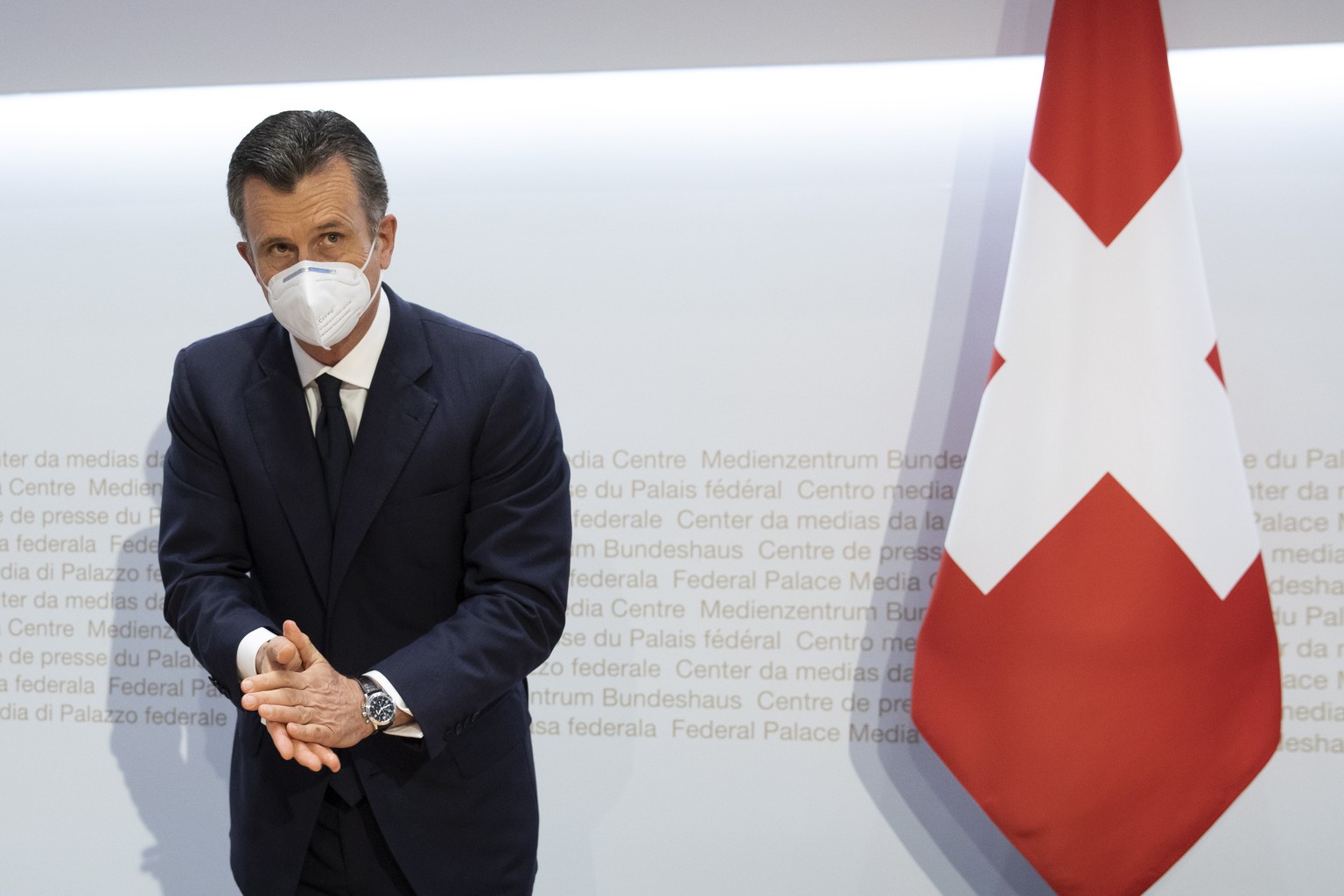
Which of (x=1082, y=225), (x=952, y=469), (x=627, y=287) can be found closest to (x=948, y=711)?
(x=952, y=469)

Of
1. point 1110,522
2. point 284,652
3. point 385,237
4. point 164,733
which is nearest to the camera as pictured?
point 284,652

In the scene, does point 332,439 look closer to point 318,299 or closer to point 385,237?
point 318,299

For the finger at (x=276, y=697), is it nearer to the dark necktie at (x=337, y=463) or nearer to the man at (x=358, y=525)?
the man at (x=358, y=525)

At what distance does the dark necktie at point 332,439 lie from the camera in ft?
5.41

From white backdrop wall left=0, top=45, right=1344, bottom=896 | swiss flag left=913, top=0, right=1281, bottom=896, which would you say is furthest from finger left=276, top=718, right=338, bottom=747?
swiss flag left=913, top=0, right=1281, bottom=896

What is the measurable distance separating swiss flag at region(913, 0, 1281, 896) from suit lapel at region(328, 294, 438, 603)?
3.72 ft

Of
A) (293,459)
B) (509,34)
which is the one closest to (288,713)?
(293,459)

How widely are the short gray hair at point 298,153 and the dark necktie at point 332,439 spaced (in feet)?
0.83

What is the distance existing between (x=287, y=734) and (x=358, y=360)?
1.81 ft

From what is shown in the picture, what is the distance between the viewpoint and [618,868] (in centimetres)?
265

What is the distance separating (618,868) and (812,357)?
50.5 inches

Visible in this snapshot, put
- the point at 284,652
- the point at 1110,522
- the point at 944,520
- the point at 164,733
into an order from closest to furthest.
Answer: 1. the point at 284,652
2. the point at 1110,522
3. the point at 944,520
4. the point at 164,733

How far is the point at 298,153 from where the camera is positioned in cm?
160

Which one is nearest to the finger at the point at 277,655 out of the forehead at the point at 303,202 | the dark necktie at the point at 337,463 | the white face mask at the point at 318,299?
the dark necktie at the point at 337,463
